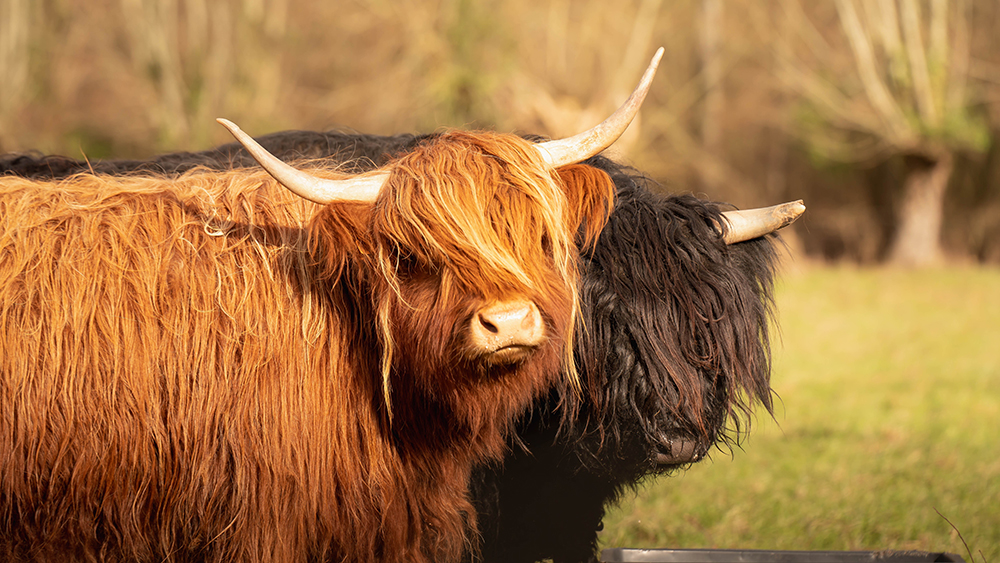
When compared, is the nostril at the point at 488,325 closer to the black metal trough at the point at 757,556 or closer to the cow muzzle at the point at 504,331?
the cow muzzle at the point at 504,331

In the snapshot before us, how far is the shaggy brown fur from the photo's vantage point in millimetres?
2414

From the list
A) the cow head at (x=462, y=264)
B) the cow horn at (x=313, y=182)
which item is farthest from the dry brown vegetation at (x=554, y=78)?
the cow horn at (x=313, y=182)

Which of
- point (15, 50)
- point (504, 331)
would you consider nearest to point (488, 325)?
point (504, 331)

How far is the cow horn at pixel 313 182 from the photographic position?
236cm

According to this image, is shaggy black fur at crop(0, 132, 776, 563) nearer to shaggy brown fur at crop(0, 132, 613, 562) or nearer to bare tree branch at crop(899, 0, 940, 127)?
shaggy brown fur at crop(0, 132, 613, 562)

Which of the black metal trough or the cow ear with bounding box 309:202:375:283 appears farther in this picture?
the black metal trough

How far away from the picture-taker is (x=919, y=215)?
1641 centimetres

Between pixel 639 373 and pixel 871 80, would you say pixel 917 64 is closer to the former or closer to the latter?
pixel 871 80

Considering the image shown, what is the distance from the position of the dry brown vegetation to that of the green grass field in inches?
251

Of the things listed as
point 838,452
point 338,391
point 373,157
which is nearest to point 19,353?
point 338,391

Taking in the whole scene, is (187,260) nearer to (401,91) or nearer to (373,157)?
(373,157)

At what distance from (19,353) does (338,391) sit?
2.99ft

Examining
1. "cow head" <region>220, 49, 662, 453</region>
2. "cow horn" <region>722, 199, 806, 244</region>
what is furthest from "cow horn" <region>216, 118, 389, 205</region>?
"cow horn" <region>722, 199, 806, 244</region>

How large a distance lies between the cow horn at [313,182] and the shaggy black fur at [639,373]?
1.24 ft
